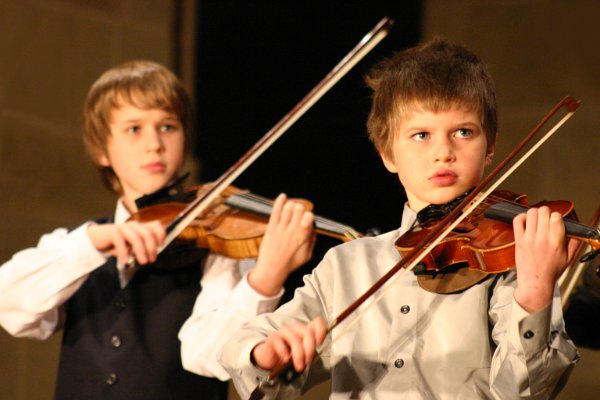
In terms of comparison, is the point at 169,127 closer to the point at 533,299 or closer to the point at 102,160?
the point at 102,160

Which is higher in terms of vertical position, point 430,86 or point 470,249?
point 430,86

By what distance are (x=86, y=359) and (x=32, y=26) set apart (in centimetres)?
87

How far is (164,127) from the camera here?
1.56 m

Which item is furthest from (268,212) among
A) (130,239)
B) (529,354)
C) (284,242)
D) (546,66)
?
(546,66)

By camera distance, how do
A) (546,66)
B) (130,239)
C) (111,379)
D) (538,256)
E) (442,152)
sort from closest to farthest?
(538,256)
(442,152)
(130,239)
(111,379)
(546,66)

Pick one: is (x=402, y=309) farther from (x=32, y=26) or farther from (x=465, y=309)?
(x=32, y=26)

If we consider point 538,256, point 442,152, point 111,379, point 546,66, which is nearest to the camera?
point 538,256

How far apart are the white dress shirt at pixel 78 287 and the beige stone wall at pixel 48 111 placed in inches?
20.1

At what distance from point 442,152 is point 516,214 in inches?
4.3

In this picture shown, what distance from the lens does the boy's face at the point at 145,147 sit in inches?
60.4

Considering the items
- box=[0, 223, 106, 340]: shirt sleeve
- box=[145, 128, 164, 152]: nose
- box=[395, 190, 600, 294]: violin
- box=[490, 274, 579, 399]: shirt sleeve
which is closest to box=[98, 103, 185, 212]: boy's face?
box=[145, 128, 164, 152]: nose

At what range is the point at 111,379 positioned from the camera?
145cm

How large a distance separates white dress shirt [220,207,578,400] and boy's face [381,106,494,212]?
0.06 meters

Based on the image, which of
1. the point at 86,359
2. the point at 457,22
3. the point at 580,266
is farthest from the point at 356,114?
the point at 86,359
